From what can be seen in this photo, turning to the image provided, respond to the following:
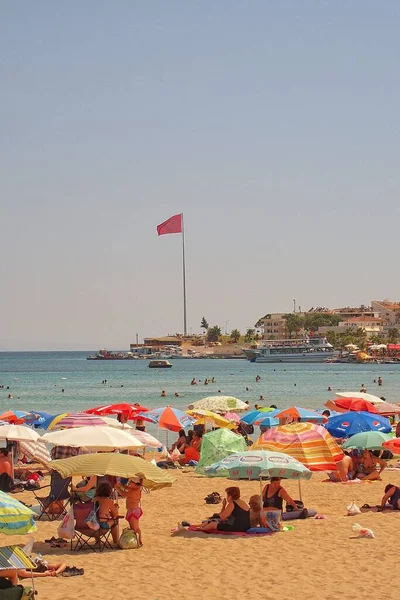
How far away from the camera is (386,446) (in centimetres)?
1786

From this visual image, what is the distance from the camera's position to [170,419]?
78.3 ft

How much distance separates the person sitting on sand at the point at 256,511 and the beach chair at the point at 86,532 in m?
2.22

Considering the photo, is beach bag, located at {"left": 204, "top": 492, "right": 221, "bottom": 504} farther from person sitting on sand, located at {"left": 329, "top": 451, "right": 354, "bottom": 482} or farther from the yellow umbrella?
the yellow umbrella

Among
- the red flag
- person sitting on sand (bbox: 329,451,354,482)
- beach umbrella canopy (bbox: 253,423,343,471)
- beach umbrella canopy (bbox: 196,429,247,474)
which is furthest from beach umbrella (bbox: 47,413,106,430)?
the red flag

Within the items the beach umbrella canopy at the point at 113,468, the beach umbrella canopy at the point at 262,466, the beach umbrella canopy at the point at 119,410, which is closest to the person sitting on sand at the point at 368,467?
the beach umbrella canopy at the point at 262,466

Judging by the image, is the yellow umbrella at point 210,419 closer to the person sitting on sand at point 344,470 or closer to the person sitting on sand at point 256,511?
the person sitting on sand at point 344,470

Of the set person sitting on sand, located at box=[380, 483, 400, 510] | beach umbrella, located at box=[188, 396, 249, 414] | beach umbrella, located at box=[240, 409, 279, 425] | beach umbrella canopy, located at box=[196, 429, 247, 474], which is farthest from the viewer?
beach umbrella, located at box=[188, 396, 249, 414]

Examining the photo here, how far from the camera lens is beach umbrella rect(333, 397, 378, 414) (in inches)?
1030

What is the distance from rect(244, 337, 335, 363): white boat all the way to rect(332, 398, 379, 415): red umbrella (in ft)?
428

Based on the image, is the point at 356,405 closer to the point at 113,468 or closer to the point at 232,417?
the point at 232,417

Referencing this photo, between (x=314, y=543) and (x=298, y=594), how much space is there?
2571 millimetres

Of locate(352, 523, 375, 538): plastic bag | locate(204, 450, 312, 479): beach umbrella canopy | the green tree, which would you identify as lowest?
locate(352, 523, 375, 538): plastic bag

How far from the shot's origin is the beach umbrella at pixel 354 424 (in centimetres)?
2195

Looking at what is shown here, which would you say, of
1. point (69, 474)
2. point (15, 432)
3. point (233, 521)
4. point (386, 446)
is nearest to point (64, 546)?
point (69, 474)
